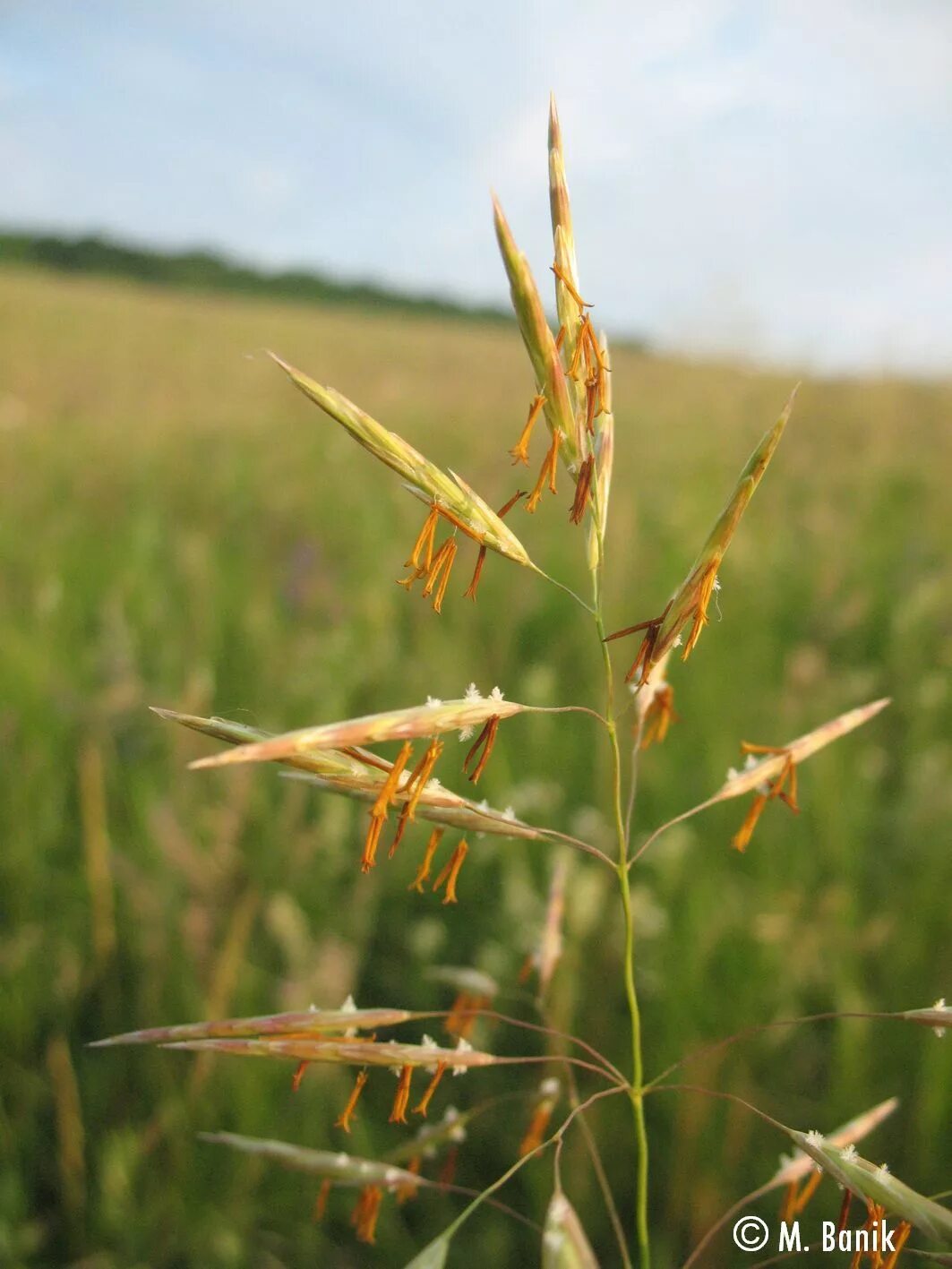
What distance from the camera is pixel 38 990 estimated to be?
2.23 meters

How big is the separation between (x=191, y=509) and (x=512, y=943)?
4533mm

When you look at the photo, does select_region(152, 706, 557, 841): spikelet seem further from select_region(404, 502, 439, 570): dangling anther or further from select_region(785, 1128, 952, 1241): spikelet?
select_region(785, 1128, 952, 1241): spikelet

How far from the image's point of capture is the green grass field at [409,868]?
1921 millimetres

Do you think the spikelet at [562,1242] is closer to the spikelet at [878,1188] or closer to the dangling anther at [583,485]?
the spikelet at [878,1188]

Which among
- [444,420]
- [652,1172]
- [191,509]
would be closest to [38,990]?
[652,1172]

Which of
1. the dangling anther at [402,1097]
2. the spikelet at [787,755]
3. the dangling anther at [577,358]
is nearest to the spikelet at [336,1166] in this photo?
the dangling anther at [402,1097]

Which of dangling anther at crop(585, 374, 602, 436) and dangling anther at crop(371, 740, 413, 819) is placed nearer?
dangling anther at crop(371, 740, 413, 819)

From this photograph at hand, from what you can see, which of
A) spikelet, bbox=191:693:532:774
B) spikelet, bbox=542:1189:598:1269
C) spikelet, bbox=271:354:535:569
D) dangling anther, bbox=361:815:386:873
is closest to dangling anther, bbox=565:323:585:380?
spikelet, bbox=271:354:535:569

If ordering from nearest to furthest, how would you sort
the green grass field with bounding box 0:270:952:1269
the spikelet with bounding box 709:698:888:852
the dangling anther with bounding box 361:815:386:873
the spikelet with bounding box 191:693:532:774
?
the spikelet with bounding box 191:693:532:774
the dangling anther with bounding box 361:815:386:873
the spikelet with bounding box 709:698:888:852
the green grass field with bounding box 0:270:952:1269

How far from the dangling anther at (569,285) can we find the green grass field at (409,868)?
0.39m

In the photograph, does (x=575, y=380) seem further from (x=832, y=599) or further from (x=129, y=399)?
(x=129, y=399)

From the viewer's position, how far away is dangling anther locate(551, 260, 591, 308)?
70 centimetres

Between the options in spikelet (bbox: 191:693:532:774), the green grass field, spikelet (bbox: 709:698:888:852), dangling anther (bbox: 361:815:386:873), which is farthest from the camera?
the green grass field

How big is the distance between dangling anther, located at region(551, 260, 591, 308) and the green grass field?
0.39 metres
